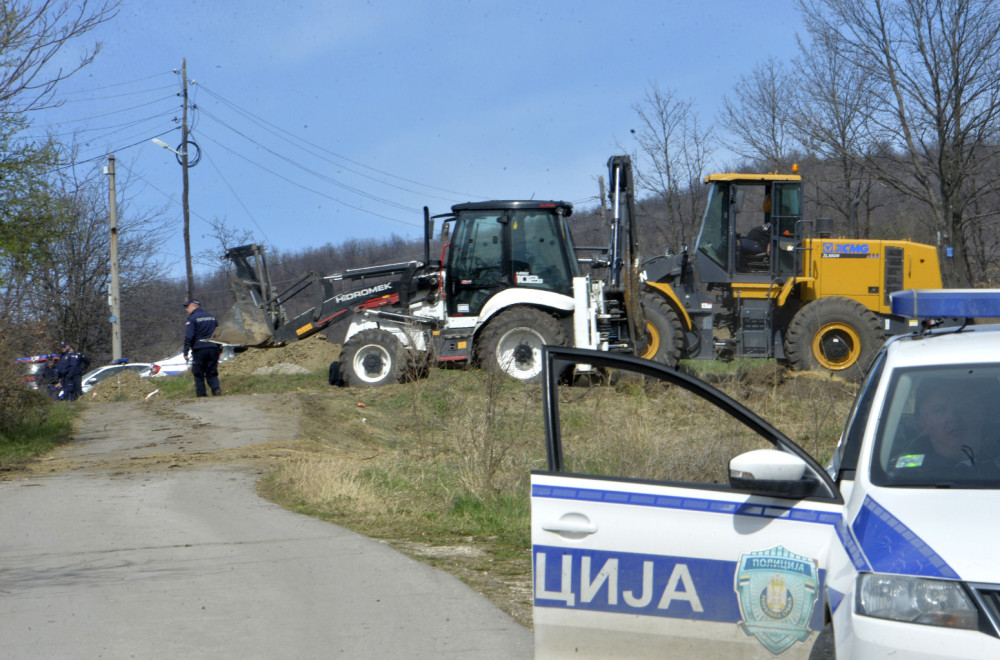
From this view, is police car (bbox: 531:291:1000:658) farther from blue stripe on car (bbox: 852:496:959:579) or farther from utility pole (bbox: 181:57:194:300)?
utility pole (bbox: 181:57:194:300)

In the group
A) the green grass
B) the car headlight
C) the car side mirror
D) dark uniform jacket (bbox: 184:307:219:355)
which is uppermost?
dark uniform jacket (bbox: 184:307:219:355)

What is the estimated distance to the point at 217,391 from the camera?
17953 millimetres

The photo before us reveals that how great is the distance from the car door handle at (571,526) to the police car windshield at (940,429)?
106 centimetres

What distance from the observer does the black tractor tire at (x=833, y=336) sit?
16.8 m

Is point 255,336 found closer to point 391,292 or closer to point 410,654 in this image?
point 391,292

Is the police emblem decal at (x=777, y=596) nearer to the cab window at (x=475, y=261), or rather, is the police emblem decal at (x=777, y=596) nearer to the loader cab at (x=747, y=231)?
the cab window at (x=475, y=261)

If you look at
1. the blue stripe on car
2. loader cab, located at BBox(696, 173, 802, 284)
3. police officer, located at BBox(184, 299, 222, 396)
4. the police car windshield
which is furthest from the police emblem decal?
police officer, located at BBox(184, 299, 222, 396)

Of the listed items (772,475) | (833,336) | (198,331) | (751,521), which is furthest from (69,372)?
(772,475)

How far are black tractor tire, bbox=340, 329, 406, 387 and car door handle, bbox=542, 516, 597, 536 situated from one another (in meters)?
13.8

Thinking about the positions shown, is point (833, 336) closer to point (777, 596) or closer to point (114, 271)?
point (777, 596)

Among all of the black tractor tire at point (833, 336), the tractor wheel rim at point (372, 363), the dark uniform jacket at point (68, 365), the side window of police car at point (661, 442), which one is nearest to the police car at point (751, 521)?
the side window of police car at point (661, 442)

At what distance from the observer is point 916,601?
2.96 meters

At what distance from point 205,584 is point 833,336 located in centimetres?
1344

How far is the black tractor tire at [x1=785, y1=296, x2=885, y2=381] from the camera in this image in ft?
55.2
